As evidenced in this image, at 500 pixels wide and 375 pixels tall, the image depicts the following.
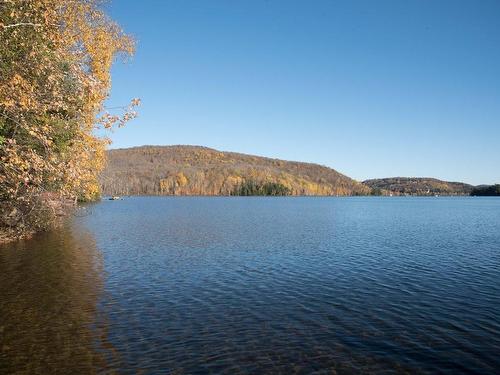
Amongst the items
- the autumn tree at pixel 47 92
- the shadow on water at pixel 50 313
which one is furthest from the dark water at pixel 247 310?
the autumn tree at pixel 47 92

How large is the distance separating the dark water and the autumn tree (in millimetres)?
5445

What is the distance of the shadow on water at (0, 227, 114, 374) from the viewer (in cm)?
1367

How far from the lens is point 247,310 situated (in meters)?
19.4

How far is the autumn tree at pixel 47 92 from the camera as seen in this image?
14.1m

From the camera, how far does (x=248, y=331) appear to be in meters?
16.6

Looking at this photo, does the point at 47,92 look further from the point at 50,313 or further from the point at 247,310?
the point at 247,310

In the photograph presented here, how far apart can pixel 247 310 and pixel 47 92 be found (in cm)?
1252

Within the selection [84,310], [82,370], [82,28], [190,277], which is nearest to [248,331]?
[82,370]

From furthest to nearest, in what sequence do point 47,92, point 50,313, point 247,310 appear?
point 247,310 < point 50,313 < point 47,92

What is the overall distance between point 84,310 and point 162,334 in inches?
204

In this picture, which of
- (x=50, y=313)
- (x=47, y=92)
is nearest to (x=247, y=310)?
(x=50, y=313)

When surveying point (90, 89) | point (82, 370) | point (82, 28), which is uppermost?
point (82, 28)

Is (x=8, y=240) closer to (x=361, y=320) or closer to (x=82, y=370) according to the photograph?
(x=82, y=370)

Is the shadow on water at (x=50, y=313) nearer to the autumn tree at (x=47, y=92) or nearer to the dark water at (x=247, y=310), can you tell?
the dark water at (x=247, y=310)
